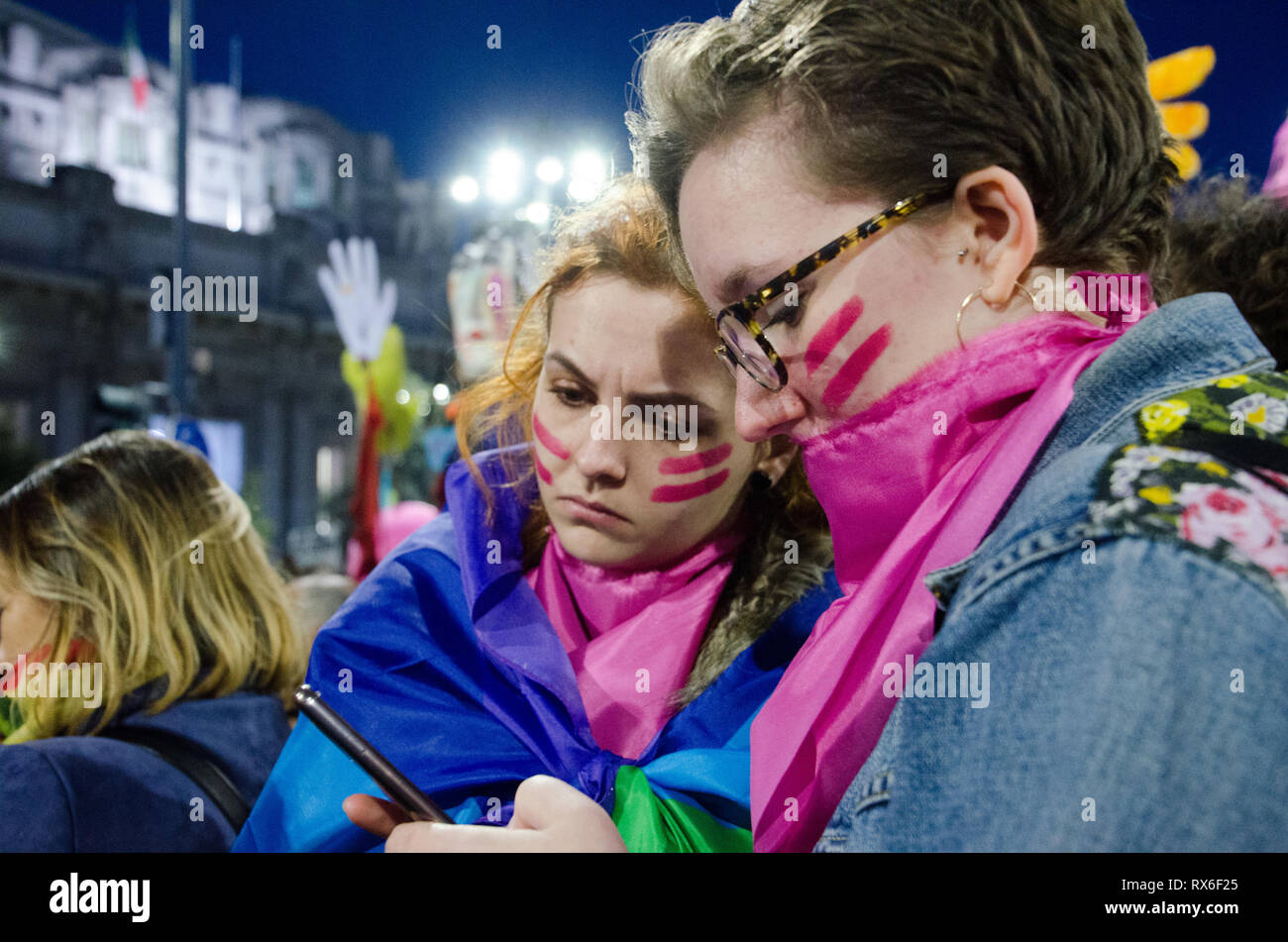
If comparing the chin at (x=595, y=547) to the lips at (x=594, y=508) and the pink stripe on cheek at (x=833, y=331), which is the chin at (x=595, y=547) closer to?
the lips at (x=594, y=508)

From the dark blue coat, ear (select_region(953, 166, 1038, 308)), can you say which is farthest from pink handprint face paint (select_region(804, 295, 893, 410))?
the dark blue coat

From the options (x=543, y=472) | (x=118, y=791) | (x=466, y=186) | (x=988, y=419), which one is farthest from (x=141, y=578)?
(x=466, y=186)

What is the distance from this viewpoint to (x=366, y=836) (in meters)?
1.46

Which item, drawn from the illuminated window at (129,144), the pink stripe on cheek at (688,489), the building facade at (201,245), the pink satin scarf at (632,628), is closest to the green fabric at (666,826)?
the pink satin scarf at (632,628)

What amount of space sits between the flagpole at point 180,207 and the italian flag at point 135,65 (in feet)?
33.7

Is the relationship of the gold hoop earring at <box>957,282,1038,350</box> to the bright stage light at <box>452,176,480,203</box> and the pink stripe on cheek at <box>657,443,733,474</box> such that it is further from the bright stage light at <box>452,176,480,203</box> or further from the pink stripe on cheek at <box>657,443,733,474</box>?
the bright stage light at <box>452,176,480,203</box>

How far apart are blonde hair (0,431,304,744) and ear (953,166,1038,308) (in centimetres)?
165

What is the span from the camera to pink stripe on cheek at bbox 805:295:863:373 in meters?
0.94

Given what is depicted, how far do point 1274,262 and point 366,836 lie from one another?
177 centimetres

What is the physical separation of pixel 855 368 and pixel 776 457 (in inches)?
25.4

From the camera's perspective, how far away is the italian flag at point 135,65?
16359 millimetres

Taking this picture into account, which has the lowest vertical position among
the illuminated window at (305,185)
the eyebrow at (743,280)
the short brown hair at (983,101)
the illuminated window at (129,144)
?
the eyebrow at (743,280)
